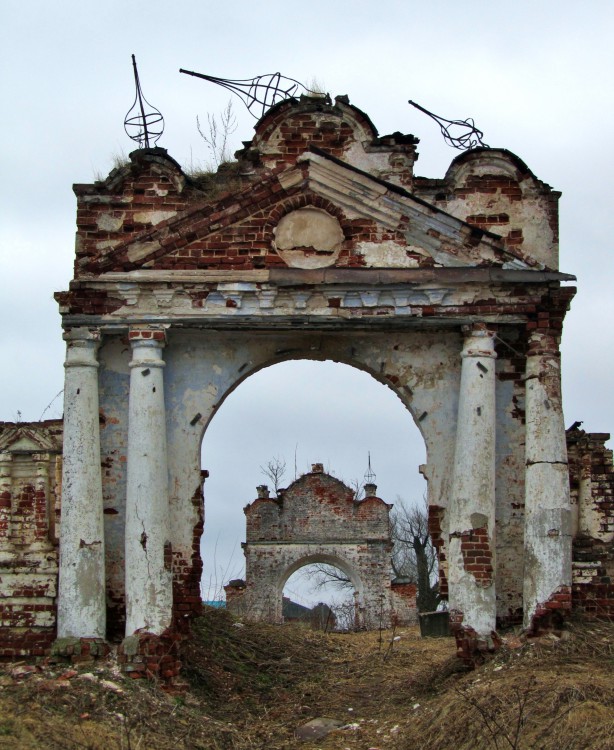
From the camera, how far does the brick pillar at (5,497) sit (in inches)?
416

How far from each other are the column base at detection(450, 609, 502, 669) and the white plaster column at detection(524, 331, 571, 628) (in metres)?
0.35

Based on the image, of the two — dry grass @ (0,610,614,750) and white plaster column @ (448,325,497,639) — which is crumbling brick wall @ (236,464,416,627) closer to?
dry grass @ (0,610,614,750)

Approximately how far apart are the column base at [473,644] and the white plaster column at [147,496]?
259 cm

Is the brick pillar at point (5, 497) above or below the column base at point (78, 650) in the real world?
above

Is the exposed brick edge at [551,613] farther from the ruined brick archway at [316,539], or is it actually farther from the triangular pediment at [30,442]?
the ruined brick archway at [316,539]

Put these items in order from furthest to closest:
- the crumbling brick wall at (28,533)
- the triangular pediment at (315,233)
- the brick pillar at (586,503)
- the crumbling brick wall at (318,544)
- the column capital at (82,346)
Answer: the crumbling brick wall at (318,544), the brick pillar at (586,503), the triangular pediment at (315,233), the column capital at (82,346), the crumbling brick wall at (28,533)

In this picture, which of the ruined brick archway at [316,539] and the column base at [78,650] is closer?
the column base at [78,650]

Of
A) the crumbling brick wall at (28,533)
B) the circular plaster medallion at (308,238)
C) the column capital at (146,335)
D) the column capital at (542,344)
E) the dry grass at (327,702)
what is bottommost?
the dry grass at (327,702)

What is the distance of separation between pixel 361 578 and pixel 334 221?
1431cm

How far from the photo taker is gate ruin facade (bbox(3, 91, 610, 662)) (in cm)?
1016

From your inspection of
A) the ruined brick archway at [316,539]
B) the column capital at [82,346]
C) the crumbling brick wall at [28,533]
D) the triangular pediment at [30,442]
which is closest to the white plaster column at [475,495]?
the column capital at [82,346]

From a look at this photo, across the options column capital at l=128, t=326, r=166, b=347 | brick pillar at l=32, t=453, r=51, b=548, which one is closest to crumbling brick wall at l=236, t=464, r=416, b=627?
brick pillar at l=32, t=453, r=51, b=548

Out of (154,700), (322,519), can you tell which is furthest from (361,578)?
(154,700)

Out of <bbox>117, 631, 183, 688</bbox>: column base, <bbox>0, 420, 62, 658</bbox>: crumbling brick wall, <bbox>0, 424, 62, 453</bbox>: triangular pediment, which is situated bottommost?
<bbox>117, 631, 183, 688</bbox>: column base
